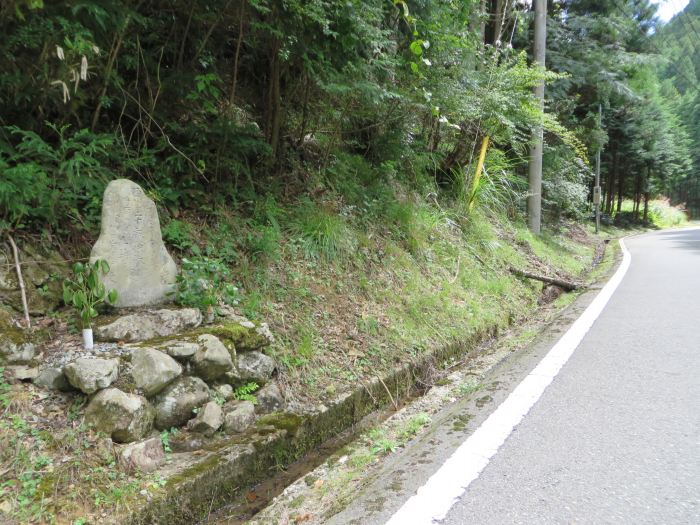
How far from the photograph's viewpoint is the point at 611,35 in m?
14.9

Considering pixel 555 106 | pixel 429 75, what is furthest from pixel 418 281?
pixel 555 106

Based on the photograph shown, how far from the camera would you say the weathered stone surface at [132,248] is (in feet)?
10.8

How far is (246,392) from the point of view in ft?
10.4

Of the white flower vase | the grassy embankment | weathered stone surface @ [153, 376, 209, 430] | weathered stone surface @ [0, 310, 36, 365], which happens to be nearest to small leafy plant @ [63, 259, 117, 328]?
the white flower vase

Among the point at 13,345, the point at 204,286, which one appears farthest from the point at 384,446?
the point at 13,345

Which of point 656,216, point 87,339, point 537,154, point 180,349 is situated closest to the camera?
point 87,339

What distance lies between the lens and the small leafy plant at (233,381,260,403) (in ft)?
10.3

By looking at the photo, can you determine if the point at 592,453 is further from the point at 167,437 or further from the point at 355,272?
the point at 355,272

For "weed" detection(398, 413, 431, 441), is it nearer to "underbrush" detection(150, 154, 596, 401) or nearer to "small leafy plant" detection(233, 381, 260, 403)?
"underbrush" detection(150, 154, 596, 401)

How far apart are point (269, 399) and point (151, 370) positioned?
2.85 ft

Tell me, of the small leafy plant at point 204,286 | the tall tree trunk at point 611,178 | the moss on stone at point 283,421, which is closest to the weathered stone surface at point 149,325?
the small leafy plant at point 204,286

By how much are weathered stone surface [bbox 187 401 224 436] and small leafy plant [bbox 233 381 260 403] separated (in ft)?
0.79

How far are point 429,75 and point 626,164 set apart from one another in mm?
29398

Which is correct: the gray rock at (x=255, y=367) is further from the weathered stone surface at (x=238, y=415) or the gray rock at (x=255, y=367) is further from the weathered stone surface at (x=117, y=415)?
the weathered stone surface at (x=117, y=415)
